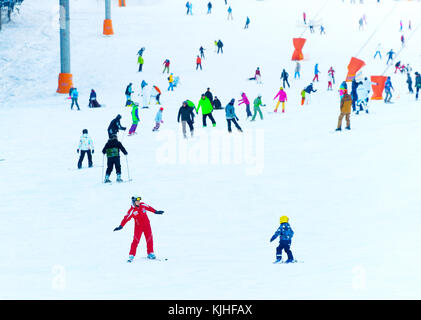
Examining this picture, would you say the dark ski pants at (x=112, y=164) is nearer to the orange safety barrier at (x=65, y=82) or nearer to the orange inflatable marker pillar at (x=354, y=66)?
the orange inflatable marker pillar at (x=354, y=66)

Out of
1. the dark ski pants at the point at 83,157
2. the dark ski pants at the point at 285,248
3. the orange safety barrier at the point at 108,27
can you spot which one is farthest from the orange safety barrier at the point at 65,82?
the dark ski pants at the point at 285,248

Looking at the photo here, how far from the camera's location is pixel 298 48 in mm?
41750

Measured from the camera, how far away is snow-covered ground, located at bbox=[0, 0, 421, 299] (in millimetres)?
10883

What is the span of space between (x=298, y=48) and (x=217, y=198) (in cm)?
2679

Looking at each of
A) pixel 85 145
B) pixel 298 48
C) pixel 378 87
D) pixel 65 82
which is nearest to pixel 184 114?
pixel 85 145

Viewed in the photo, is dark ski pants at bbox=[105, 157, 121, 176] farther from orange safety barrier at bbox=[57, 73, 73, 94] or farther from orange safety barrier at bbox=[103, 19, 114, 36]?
orange safety barrier at bbox=[103, 19, 114, 36]

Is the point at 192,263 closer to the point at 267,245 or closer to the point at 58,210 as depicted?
the point at 267,245

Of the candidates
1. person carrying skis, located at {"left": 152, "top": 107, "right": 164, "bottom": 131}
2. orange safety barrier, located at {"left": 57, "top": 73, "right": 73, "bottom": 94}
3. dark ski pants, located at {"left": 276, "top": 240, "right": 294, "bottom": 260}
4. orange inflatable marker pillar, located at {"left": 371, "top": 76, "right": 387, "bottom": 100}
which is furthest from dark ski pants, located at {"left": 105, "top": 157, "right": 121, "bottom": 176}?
orange safety barrier, located at {"left": 57, "top": 73, "right": 73, "bottom": 94}

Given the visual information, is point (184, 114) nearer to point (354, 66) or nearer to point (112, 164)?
point (112, 164)

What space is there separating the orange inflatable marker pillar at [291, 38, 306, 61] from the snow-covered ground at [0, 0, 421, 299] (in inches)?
99.0

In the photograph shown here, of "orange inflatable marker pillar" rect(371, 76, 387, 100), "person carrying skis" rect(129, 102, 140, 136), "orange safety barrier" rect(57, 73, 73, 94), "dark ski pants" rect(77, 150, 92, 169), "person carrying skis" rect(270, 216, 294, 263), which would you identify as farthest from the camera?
"orange safety barrier" rect(57, 73, 73, 94)

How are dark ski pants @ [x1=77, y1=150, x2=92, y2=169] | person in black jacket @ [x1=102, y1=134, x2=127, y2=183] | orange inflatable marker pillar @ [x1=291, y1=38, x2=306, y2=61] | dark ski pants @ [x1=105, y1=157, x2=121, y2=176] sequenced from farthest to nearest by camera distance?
1. orange inflatable marker pillar @ [x1=291, y1=38, x2=306, y2=61]
2. dark ski pants @ [x1=77, y1=150, x2=92, y2=169]
3. dark ski pants @ [x1=105, y1=157, x2=121, y2=176]
4. person in black jacket @ [x1=102, y1=134, x2=127, y2=183]

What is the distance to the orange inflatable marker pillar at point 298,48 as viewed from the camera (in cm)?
4150
